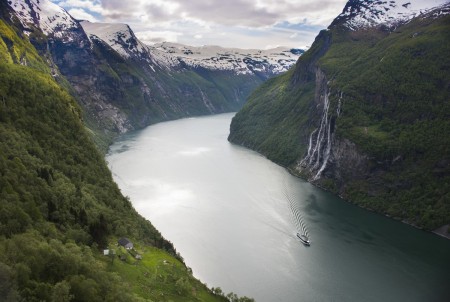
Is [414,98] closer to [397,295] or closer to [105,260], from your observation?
[397,295]

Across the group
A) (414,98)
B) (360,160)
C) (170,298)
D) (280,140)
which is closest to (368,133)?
(360,160)

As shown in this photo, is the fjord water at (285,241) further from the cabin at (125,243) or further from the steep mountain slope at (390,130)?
the cabin at (125,243)

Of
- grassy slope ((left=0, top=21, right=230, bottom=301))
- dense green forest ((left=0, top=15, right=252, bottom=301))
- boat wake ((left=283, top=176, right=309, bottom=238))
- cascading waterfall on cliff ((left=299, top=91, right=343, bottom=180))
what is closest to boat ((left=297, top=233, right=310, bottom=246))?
boat wake ((left=283, top=176, right=309, bottom=238))

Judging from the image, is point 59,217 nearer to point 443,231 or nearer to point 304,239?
point 304,239

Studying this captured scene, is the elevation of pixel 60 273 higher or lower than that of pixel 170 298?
higher

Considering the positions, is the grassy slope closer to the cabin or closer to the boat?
the cabin

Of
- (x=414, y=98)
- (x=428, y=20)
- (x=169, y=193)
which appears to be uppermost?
(x=428, y=20)

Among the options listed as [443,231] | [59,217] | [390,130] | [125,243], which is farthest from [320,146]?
[59,217]
